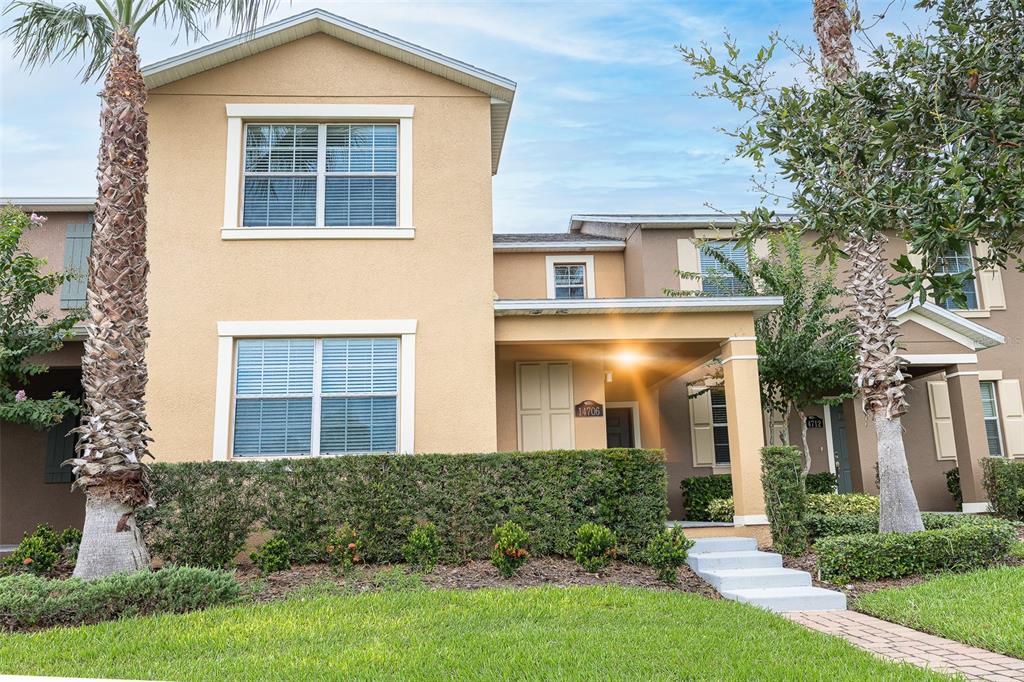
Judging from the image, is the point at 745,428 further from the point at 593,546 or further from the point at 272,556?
the point at 272,556

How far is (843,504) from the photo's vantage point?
1399 cm

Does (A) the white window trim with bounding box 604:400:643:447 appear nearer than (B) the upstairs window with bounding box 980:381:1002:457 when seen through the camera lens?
Yes

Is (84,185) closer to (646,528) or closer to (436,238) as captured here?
(436,238)

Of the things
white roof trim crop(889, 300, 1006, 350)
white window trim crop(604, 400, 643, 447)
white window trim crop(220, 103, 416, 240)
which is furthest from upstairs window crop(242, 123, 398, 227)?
white roof trim crop(889, 300, 1006, 350)

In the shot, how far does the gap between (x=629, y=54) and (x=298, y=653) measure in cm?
1385

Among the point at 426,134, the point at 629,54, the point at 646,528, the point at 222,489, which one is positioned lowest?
the point at 646,528

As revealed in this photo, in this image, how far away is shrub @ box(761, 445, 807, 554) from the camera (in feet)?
35.9

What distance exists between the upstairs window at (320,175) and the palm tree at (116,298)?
204cm

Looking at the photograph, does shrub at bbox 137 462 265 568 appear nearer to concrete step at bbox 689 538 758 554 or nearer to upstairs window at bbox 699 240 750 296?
concrete step at bbox 689 538 758 554

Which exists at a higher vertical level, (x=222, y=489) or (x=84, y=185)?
(x=84, y=185)

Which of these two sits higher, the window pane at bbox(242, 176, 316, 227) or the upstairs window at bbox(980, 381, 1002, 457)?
the window pane at bbox(242, 176, 316, 227)

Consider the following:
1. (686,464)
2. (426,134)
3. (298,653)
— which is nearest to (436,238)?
(426,134)

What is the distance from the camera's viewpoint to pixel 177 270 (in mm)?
11156

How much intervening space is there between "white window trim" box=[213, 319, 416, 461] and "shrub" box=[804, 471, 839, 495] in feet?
30.8
